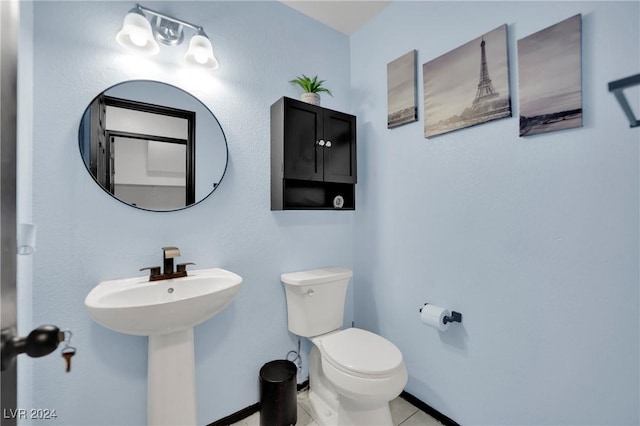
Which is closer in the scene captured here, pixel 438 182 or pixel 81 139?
pixel 81 139

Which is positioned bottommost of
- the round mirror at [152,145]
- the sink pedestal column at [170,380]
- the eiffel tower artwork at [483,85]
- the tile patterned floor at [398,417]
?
the tile patterned floor at [398,417]

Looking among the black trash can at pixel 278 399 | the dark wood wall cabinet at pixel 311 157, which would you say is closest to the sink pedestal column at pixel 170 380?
the black trash can at pixel 278 399

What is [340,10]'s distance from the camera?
1837mm

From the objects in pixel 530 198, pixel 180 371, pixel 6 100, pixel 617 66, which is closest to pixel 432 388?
A: pixel 530 198

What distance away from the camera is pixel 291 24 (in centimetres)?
180

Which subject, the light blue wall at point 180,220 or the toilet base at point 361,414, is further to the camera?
the toilet base at point 361,414

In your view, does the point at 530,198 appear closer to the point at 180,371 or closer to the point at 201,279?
the point at 201,279

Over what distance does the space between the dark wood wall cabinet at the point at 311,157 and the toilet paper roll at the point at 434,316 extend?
2.66 ft

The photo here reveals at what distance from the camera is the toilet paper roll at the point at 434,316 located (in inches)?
56.7

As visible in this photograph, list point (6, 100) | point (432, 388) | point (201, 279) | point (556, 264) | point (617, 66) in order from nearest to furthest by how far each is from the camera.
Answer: point (6, 100)
point (617, 66)
point (556, 264)
point (201, 279)
point (432, 388)

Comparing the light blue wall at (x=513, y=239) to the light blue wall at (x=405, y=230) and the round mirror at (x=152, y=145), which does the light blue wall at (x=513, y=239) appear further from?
the round mirror at (x=152, y=145)

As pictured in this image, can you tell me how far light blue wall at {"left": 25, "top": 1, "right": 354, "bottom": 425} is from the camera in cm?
114

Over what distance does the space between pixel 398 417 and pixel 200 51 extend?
2.23m

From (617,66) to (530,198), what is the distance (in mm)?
538
